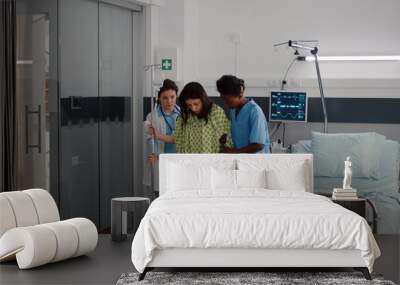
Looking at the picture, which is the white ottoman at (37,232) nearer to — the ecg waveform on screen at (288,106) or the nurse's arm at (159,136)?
the nurse's arm at (159,136)

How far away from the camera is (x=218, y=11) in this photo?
1015 cm

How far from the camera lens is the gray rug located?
591cm

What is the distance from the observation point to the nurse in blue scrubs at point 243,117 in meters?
8.14

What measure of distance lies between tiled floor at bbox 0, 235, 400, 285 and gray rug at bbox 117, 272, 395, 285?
0.67 ft

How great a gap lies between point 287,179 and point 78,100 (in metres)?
2.44

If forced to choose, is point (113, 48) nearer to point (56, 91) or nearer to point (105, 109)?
point (105, 109)

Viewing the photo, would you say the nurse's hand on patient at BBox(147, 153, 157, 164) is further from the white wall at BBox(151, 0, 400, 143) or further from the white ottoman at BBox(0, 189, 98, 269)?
the white ottoman at BBox(0, 189, 98, 269)

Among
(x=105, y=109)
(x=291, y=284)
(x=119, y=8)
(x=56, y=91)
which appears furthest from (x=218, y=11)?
(x=291, y=284)

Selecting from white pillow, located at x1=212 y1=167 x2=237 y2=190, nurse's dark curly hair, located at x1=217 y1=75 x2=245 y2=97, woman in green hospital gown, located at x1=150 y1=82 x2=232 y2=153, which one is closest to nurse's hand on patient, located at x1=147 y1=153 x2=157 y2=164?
woman in green hospital gown, located at x1=150 y1=82 x2=232 y2=153

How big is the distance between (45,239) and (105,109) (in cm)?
306

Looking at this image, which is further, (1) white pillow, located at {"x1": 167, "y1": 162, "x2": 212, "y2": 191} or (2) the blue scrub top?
(2) the blue scrub top

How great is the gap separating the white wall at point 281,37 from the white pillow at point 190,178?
2451mm

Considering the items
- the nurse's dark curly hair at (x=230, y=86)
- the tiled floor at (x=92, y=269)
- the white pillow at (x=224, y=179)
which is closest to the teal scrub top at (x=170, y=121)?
the nurse's dark curly hair at (x=230, y=86)

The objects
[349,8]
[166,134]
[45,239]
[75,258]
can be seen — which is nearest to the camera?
[45,239]
